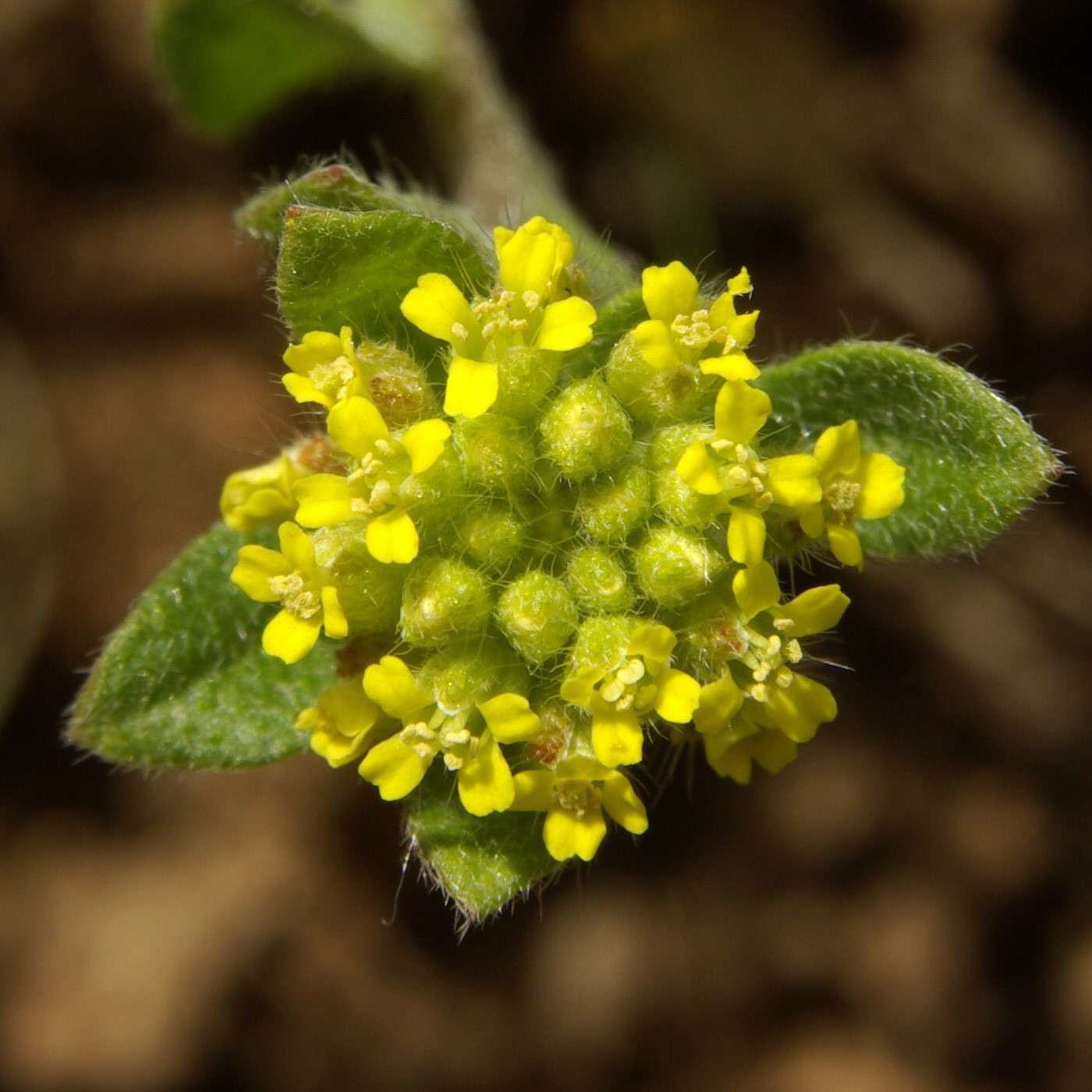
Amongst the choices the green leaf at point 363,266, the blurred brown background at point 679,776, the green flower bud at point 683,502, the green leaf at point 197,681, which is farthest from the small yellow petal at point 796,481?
the blurred brown background at point 679,776

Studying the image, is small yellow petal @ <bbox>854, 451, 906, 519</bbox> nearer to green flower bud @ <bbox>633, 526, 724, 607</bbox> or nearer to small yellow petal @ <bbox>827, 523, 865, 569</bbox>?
small yellow petal @ <bbox>827, 523, 865, 569</bbox>

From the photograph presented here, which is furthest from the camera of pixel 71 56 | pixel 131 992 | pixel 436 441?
pixel 71 56

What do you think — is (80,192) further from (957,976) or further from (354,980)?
(957,976)

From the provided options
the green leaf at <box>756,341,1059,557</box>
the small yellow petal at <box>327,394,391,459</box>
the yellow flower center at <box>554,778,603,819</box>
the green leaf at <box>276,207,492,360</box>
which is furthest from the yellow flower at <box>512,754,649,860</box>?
the green leaf at <box>276,207,492,360</box>

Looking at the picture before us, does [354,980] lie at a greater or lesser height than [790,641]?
lesser

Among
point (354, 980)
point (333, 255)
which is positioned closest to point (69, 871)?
point (354, 980)

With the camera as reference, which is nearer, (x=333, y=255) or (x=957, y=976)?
(x=333, y=255)

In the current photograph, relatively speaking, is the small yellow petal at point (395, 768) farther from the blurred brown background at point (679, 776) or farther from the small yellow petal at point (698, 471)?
the blurred brown background at point (679, 776)
